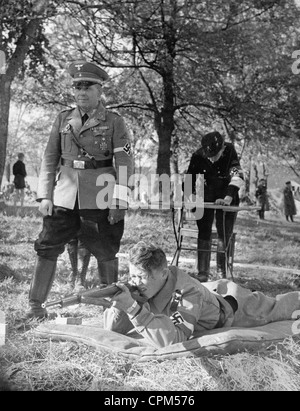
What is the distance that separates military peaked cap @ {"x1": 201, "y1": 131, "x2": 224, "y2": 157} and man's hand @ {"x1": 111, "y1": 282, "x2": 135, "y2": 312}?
9.98 feet

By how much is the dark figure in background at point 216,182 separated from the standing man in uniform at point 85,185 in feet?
5.77

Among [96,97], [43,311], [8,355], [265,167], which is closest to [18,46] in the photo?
[96,97]

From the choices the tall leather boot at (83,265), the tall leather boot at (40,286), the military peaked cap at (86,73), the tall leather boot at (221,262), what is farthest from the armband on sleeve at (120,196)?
the tall leather boot at (221,262)

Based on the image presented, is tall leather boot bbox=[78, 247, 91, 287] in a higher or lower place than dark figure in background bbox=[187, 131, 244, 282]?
lower

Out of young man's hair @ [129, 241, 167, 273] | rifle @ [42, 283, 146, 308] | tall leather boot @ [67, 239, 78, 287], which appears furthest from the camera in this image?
tall leather boot @ [67, 239, 78, 287]

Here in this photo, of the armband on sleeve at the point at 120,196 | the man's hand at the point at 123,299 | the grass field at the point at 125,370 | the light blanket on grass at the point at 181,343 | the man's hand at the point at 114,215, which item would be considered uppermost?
the armband on sleeve at the point at 120,196

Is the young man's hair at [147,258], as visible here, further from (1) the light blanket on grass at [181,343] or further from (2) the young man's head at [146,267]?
(1) the light blanket on grass at [181,343]

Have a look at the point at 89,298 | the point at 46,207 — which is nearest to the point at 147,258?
the point at 89,298

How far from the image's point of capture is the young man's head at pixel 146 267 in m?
3.13

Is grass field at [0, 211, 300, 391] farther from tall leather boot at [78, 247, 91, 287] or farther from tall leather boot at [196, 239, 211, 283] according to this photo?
tall leather boot at [196, 239, 211, 283]

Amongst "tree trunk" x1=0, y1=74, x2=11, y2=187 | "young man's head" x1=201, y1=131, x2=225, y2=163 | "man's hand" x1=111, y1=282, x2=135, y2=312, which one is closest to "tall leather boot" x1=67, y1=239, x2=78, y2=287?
"tree trunk" x1=0, y1=74, x2=11, y2=187

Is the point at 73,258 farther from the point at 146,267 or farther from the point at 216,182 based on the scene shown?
the point at 146,267

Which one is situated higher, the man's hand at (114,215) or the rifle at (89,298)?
the man's hand at (114,215)

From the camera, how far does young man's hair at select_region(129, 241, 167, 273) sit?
3125 mm
